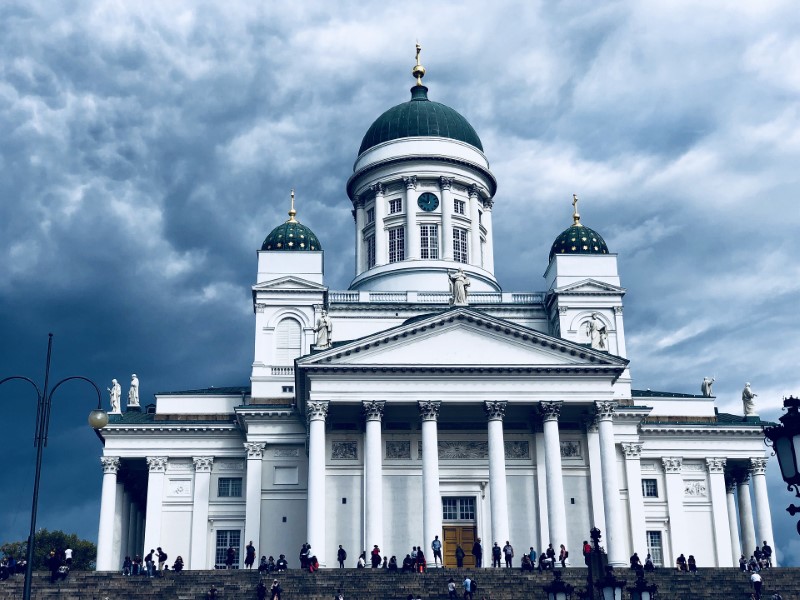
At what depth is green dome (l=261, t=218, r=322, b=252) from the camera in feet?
193

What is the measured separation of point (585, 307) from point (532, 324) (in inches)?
123

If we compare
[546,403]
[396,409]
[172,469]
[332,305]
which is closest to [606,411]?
[546,403]

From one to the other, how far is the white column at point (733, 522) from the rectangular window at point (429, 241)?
2099 cm

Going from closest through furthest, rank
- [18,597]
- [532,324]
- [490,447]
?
[18,597]
[490,447]
[532,324]

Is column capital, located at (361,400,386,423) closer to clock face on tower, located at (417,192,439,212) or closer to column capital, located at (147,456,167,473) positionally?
column capital, located at (147,456,167,473)

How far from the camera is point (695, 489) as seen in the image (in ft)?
187

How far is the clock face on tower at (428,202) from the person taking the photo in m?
64.1

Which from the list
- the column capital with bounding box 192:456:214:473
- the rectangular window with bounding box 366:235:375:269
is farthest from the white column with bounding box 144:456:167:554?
the rectangular window with bounding box 366:235:375:269

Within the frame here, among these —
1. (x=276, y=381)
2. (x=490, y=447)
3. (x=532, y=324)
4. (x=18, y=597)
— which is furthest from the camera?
(x=532, y=324)

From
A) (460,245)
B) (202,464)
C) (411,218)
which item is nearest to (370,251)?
(411,218)

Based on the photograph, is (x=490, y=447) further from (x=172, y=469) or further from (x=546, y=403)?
(x=172, y=469)

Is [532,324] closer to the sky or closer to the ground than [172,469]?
closer to the sky

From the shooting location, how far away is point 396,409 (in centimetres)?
4891

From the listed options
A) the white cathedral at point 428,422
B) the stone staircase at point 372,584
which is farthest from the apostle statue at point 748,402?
the stone staircase at point 372,584
